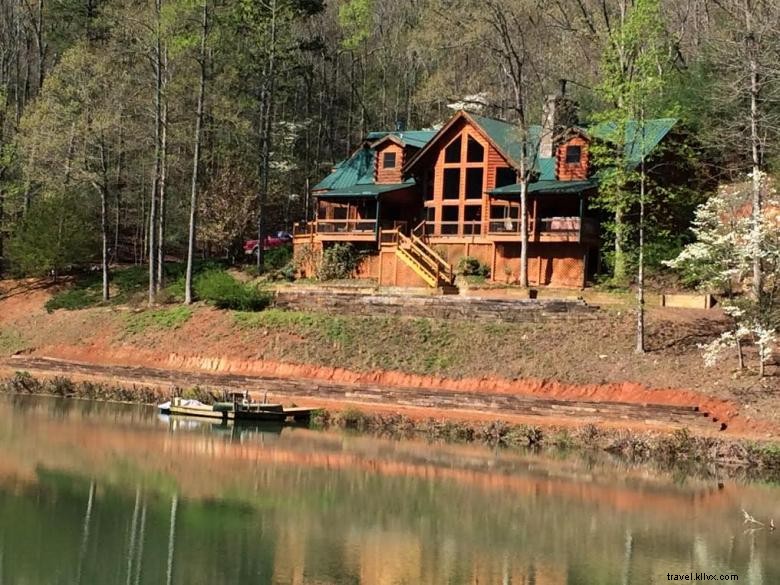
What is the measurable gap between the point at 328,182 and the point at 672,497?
33.8m

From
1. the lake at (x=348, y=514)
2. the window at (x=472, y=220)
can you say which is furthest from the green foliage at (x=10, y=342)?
the window at (x=472, y=220)

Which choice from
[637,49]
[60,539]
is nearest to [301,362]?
[637,49]

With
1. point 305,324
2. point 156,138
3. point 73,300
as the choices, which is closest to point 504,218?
point 305,324

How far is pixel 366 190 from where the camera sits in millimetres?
49094

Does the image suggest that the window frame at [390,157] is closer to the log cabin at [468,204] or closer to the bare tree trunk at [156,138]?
the log cabin at [468,204]

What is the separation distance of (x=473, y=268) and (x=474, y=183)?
5.45 meters

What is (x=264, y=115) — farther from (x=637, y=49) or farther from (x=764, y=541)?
(x=764, y=541)

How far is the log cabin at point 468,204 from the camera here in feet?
139

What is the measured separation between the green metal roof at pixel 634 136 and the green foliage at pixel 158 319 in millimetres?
20120

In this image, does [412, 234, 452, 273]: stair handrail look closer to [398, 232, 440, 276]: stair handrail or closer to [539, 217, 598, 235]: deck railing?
[398, 232, 440, 276]: stair handrail

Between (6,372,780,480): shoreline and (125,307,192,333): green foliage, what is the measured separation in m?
8.59

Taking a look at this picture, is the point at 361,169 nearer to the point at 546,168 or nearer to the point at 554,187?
the point at 546,168

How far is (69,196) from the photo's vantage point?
53188mm

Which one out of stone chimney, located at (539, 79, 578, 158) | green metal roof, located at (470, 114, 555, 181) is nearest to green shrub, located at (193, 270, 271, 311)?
green metal roof, located at (470, 114, 555, 181)
